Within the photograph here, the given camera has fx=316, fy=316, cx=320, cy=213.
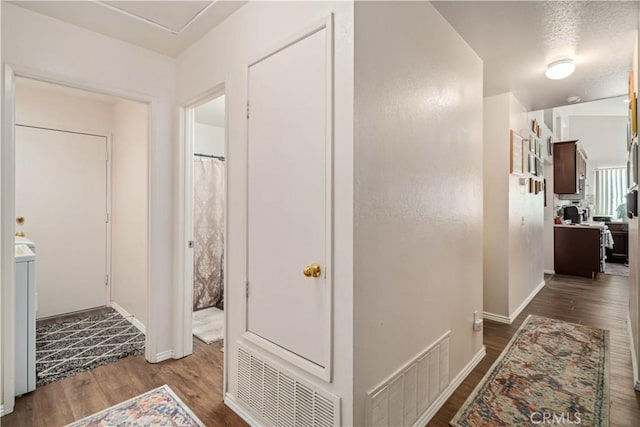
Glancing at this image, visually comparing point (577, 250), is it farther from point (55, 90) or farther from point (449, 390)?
point (55, 90)

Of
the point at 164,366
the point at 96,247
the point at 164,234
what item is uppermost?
the point at 164,234

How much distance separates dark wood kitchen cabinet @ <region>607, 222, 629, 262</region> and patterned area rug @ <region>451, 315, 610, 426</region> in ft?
17.4

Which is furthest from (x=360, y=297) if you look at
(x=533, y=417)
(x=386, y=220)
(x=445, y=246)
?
(x=533, y=417)

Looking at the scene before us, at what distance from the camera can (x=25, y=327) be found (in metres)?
2.11

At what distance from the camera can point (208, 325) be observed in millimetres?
3396

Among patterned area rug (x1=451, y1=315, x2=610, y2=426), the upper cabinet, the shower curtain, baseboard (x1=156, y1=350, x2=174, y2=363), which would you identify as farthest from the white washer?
the upper cabinet

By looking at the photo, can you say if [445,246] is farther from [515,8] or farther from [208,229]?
[208,229]

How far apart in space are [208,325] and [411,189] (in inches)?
108

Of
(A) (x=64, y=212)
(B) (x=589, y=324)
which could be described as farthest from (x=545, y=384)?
(A) (x=64, y=212)

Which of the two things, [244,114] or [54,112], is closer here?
[244,114]

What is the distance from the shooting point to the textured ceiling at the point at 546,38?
6.38 ft

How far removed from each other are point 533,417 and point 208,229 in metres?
3.72

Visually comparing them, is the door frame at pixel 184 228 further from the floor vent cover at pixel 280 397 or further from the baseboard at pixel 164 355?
the floor vent cover at pixel 280 397

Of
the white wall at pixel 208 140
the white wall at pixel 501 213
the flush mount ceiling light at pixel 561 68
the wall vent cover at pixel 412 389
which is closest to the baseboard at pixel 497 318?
the white wall at pixel 501 213
